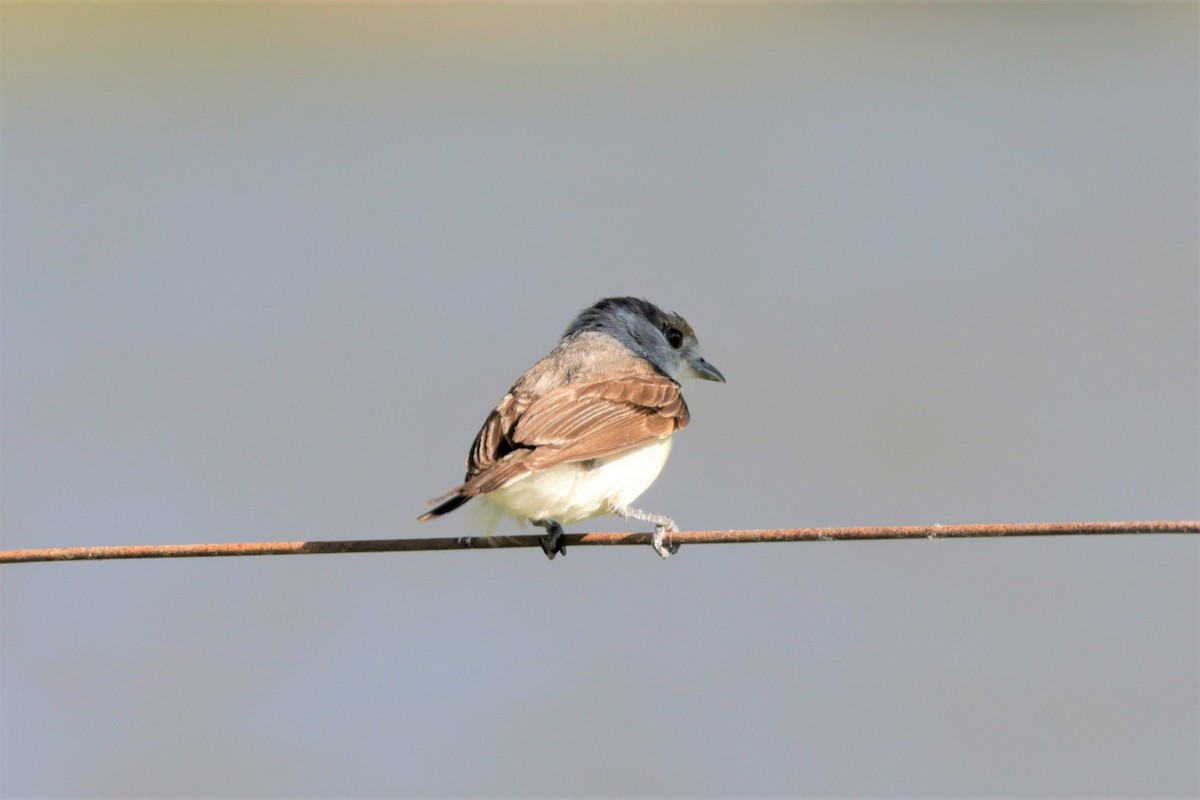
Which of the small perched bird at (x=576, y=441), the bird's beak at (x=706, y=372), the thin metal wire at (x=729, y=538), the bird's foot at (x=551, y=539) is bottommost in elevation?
the thin metal wire at (x=729, y=538)

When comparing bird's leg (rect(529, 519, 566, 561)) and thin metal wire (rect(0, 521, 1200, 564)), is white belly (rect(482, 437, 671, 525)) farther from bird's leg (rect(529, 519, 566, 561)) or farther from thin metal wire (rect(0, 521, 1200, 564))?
thin metal wire (rect(0, 521, 1200, 564))

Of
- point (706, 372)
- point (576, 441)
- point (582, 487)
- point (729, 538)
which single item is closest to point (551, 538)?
point (582, 487)

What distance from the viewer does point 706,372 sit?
17.8ft

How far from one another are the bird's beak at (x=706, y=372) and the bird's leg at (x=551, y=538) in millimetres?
1596

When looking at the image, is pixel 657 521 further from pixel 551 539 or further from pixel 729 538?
pixel 729 538

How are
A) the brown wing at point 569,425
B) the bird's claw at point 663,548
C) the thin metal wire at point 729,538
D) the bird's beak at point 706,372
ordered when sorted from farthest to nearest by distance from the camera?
the bird's beak at point 706,372 < the brown wing at point 569,425 < the bird's claw at point 663,548 < the thin metal wire at point 729,538

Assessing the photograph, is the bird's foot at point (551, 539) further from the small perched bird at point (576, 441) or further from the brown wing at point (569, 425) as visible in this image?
the brown wing at point (569, 425)

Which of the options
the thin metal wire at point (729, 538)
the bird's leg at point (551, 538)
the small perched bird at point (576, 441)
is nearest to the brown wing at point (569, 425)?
the small perched bird at point (576, 441)

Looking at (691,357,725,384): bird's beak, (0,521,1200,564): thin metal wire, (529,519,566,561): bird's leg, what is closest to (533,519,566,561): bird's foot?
(529,519,566,561): bird's leg

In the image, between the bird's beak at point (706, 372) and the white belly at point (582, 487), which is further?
the bird's beak at point (706, 372)

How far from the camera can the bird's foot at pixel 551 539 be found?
3830mm

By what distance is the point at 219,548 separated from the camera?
2.63 metres

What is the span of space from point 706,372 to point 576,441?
1691 millimetres

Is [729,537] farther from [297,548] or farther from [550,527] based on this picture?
[550,527]
